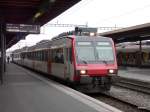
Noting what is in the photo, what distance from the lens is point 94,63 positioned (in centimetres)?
1570

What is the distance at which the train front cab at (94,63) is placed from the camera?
50.1ft

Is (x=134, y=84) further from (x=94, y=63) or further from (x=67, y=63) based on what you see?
(x=94, y=63)

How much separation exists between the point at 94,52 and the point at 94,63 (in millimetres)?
679

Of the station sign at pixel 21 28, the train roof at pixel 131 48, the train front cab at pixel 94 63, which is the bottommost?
the train front cab at pixel 94 63

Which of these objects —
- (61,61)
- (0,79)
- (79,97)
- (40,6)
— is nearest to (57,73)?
(61,61)

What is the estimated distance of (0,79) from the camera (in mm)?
19109

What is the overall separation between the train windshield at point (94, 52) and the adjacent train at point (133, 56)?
904 inches

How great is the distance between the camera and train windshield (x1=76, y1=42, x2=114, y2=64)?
52.0 ft

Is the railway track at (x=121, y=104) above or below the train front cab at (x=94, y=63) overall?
below

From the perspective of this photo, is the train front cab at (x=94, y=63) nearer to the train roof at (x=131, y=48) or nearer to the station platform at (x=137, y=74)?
the station platform at (x=137, y=74)

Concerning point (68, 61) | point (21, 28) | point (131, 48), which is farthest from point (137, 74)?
point (131, 48)

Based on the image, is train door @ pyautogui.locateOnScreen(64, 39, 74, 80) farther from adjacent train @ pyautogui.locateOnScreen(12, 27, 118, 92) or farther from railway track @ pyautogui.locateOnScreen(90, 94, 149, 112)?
railway track @ pyautogui.locateOnScreen(90, 94, 149, 112)

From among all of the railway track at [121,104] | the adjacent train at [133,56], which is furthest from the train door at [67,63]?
the adjacent train at [133,56]

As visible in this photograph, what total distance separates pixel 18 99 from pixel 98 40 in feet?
19.4
